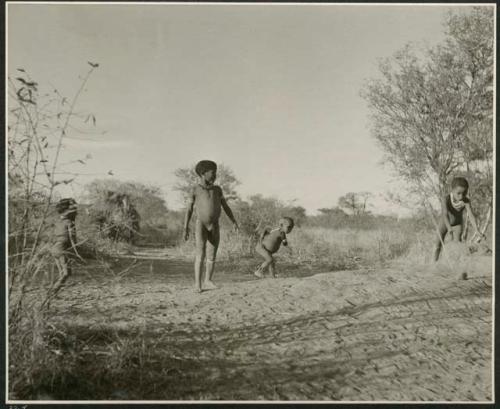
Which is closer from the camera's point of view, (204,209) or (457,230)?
(204,209)

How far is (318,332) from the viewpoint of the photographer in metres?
3.85

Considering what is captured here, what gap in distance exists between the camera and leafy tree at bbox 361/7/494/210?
6152mm

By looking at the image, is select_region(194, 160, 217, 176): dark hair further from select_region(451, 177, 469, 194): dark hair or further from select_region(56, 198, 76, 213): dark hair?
select_region(451, 177, 469, 194): dark hair

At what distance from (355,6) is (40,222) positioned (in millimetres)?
3465

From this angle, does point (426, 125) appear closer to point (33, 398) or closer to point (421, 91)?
point (421, 91)

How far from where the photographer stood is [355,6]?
450cm

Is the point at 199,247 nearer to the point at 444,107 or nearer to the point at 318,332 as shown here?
the point at 318,332

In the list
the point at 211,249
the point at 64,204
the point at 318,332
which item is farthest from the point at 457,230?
the point at 64,204

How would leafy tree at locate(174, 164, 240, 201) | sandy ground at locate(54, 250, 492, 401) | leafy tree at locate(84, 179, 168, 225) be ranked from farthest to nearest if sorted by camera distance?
leafy tree at locate(84, 179, 168, 225) < leafy tree at locate(174, 164, 240, 201) < sandy ground at locate(54, 250, 492, 401)

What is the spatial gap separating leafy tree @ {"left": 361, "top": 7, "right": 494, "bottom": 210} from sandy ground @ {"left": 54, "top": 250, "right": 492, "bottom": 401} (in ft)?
7.48

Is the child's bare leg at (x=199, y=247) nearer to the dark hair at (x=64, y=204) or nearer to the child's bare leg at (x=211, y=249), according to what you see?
the child's bare leg at (x=211, y=249)

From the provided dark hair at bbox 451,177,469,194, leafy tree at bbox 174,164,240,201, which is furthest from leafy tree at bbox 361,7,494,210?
leafy tree at bbox 174,164,240,201

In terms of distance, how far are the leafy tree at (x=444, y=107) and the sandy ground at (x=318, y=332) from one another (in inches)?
89.7

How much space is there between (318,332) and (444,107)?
4.92 m
